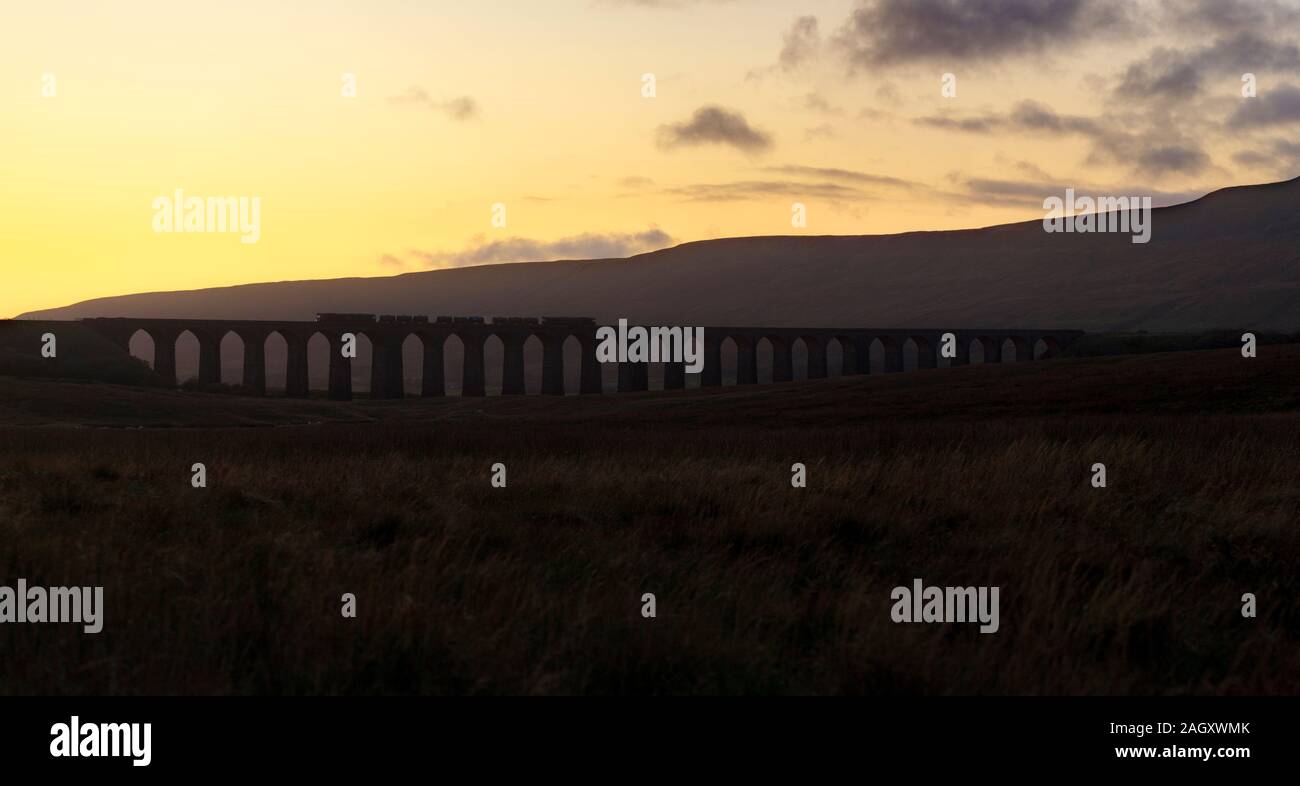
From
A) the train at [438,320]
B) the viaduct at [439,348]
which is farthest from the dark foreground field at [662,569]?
the train at [438,320]

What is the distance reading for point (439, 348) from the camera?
129 meters

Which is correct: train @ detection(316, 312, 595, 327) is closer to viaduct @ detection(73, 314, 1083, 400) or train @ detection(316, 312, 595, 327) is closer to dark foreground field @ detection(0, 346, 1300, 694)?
viaduct @ detection(73, 314, 1083, 400)

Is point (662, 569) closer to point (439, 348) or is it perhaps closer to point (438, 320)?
point (439, 348)

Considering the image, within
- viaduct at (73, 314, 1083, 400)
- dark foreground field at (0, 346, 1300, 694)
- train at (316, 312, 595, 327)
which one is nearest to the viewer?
dark foreground field at (0, 346, 1300, 694)

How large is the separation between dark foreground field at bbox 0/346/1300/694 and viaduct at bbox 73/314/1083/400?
101729 mm

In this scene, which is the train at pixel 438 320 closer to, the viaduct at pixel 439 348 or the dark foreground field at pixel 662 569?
the viaduct at pixel 439 348

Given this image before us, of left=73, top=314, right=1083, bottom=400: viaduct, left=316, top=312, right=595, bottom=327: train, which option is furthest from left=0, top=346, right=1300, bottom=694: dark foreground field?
left=316, top=312, right=595, bottom=327: train

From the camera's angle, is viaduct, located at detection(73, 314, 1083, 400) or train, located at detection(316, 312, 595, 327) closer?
viaduct, located at detection(73, 314, 1083, 400)

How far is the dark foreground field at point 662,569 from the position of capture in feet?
22.4

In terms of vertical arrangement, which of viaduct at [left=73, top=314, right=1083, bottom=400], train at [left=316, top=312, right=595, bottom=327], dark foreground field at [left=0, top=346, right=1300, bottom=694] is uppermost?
train at [left=316, top=312, right=595, bottom=327]

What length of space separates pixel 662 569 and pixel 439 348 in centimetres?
12195

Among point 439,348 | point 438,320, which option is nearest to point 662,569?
point 439,348

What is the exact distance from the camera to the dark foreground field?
6.82m
